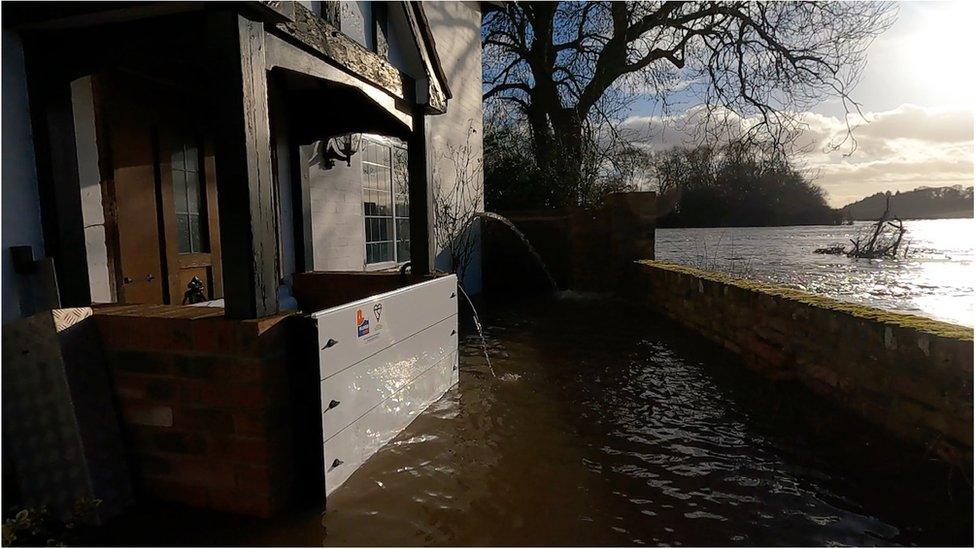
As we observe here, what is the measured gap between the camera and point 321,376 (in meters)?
2.29

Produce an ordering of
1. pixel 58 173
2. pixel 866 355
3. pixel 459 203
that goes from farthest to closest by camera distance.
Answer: pixel 459 203 < pixel 866 355 < pixel 58 173

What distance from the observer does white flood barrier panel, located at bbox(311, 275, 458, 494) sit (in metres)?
2.39

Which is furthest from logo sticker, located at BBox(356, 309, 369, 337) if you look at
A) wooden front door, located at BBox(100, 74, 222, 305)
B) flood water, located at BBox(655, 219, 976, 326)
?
flood water, located at BBox(655, 219, 976, 326)

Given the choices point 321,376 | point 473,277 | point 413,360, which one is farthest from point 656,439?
point 473,277

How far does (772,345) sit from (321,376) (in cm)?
356

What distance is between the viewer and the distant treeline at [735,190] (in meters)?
11.5

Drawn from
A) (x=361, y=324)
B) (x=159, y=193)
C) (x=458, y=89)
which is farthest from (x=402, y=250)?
(x=361, y=324)

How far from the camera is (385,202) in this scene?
6613 mm

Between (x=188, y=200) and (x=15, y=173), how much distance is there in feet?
5.13

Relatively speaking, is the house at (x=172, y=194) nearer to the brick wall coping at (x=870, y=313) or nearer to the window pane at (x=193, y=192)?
the window pane at (x=193, y=192)

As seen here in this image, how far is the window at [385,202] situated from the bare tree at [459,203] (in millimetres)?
1163

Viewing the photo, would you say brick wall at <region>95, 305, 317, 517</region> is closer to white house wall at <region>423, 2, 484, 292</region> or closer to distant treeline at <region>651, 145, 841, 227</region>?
white house wall at <region>423, 2, 484, 292</region>

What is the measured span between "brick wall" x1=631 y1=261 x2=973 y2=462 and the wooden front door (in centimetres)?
459

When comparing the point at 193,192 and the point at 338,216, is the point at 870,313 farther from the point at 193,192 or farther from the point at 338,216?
the point at 193,192
